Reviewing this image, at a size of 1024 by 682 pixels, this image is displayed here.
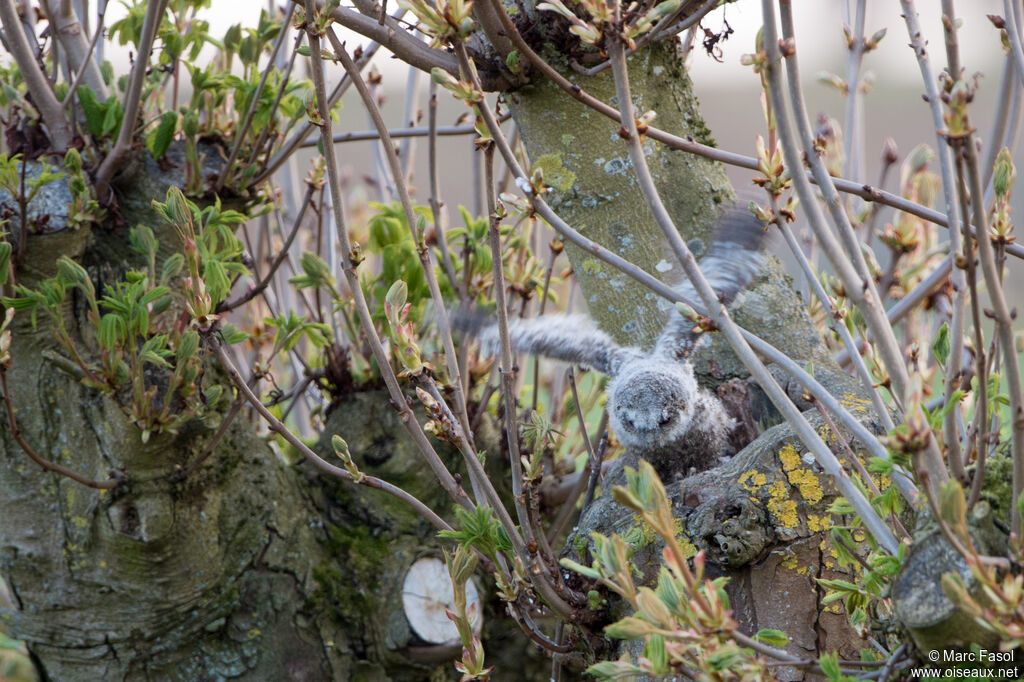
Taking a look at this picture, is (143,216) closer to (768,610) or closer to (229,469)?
(229,469)

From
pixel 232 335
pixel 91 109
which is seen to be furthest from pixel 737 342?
pixel 91 109

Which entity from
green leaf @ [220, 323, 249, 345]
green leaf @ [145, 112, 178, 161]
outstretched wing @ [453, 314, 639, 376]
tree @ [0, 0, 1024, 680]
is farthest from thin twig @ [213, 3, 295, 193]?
outstretched wing @ [453, 314, 639, 376]

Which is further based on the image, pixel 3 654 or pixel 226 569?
pixel 3 654

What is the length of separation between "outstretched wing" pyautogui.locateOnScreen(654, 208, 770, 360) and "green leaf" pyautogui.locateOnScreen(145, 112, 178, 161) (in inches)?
39.9

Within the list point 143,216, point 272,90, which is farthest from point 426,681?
point 272,90

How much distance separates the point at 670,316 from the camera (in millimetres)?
1512

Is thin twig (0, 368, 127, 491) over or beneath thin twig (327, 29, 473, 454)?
beneath

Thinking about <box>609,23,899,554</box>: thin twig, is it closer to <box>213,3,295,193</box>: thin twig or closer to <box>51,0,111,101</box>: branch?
<box>213,3,295,193</box>: thin twig

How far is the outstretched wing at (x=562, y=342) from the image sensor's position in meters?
1.48

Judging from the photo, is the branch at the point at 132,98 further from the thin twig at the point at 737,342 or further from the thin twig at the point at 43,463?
the thin twig at the point at 737,342

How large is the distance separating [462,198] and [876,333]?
27.9 feet

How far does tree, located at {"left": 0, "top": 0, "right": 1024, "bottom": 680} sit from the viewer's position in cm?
94

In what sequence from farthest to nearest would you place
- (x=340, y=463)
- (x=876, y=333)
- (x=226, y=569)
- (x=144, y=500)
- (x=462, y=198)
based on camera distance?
(x=462, y=198), (x=340, y=463), (x=226, y=569), (x=144, y=500), (x=876, y=333)

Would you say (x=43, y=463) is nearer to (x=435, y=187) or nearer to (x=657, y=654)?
(x=435, y=187)
